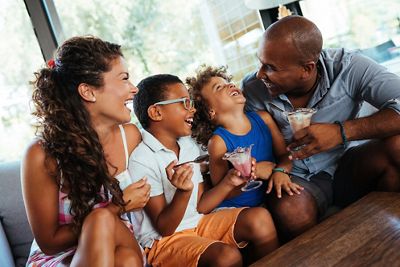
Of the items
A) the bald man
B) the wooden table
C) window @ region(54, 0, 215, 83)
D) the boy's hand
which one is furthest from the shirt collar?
window @ region(54, 0, 215, 83)

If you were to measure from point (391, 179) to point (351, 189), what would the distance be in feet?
0.79

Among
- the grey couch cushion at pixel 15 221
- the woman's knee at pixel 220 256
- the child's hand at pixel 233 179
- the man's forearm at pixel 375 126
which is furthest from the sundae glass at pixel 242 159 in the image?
the grey couch cushion at pixel 15 221

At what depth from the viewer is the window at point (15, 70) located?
124 inches

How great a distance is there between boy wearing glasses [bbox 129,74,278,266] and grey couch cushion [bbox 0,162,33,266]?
34.3 inches

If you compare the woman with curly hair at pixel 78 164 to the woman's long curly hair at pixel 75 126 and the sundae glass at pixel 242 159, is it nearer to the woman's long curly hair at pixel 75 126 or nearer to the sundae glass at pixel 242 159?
the woman's long curly hair at pixel 75 126

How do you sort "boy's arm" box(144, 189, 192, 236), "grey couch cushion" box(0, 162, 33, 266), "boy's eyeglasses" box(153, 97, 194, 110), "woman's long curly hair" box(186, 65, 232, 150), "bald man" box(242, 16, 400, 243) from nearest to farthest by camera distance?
"boy's arm" box(144, 189, 192, 236)
"bald man" box(242, 16, 400, 243)
"boy's eyeglasses" box(153, 97, 194, 110)
"woman's long curly hair" box(186, 65, 232, 150)
"grey couch cushion" box(0, 162, 33, 266)

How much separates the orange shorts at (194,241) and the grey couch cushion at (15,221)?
0.97 meters

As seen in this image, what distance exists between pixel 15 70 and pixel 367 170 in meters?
2.88

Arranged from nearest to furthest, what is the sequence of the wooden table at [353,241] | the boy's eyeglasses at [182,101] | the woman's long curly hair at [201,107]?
the wooden table at [353,241] → the boy's eyeglasses at [182,101] → the woman's long curly hair at [201,107]

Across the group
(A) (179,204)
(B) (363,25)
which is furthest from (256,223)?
(B) (363,25)

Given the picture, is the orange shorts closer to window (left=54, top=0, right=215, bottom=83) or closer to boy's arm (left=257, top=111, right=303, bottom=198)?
Answer: boy's arm (left=257, top=111, right=303, bottom=198)

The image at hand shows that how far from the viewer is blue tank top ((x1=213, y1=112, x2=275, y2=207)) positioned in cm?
195

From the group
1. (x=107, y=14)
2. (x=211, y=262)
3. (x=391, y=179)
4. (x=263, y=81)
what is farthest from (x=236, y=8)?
(x=211, y=262)

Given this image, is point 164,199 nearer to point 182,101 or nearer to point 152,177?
point 152,177
